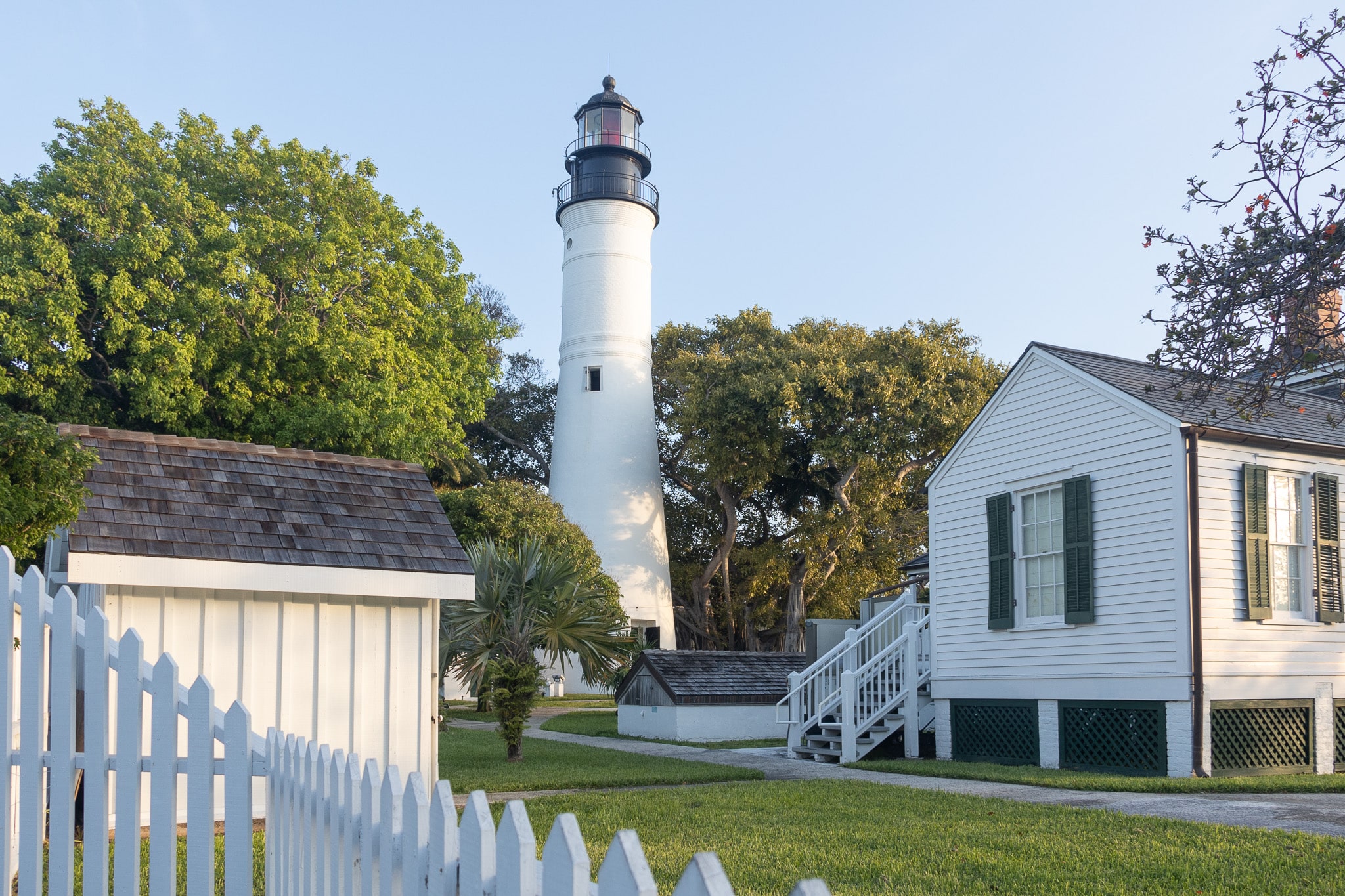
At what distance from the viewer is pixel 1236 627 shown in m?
13.1

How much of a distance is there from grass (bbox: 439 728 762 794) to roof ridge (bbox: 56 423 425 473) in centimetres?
312

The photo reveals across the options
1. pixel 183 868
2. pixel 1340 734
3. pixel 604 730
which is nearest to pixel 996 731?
pixel 1340 734

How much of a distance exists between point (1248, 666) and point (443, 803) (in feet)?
41.0

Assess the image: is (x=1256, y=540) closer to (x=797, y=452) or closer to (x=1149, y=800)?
(x=1149, y=800)

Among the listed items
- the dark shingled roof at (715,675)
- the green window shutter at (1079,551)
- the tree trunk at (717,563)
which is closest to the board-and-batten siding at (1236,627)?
the green window shutter at (1079,551)

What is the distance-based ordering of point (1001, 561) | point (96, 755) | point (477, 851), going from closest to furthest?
point (477, 851)
point (96, 755)
point (1001, 561)

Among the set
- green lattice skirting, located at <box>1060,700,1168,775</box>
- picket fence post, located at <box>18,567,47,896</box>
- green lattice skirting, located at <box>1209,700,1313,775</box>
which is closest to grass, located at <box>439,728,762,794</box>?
green lattice skirting, located at <box>1060,700,1168,775</box>

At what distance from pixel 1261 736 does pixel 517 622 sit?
9056 mm

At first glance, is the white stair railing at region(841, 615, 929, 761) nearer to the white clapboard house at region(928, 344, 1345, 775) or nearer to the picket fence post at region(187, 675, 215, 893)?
the white clapboard house at region(928, 344, 1345, 775)

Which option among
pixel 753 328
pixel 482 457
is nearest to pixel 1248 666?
pixel 753 328

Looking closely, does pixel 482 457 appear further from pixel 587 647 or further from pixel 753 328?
pixel 587 647

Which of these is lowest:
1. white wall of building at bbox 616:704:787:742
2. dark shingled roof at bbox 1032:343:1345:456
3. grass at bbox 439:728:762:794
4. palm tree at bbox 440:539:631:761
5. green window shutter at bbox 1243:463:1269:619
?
white wall of building at bbox 616:704:787:742

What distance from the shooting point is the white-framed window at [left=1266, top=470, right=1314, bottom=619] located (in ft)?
44.9

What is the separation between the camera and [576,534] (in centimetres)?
3266
